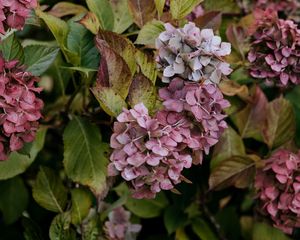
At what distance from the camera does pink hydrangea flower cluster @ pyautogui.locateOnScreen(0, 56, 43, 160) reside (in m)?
0.99

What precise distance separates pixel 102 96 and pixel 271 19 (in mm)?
395

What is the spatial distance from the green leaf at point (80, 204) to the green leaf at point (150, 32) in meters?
0.34

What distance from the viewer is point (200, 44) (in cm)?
101

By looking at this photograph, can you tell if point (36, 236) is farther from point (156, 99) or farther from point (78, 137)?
point (156, 99)

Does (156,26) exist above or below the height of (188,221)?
above

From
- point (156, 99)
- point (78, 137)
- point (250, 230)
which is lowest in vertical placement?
point (250, 230)

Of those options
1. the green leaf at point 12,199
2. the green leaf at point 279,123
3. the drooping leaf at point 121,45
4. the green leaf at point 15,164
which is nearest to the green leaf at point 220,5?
the green leaf at point 279,123

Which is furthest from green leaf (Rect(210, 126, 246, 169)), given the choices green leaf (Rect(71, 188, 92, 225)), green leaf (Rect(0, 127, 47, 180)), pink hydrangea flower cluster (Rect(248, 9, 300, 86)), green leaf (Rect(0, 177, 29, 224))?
green leaf (Rect(0, 177, 29, 224))

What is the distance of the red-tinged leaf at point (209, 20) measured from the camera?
123 cm

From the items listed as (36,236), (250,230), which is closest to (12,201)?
(36,236)

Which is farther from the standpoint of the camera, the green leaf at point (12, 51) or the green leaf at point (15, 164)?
the green leaf at point (15, 164)

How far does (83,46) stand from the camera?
1.22 m

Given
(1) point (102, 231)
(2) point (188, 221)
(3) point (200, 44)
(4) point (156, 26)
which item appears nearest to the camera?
(3) point (200, 44)

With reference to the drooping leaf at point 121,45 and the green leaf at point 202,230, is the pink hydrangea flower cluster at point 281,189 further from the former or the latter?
the drooping leaf at point 121,45
